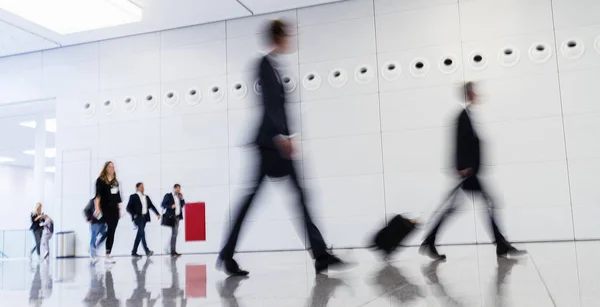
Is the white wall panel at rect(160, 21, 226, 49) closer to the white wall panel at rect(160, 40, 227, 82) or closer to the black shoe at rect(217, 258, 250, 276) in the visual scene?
the white wall panel at rect(160, 40, 227, 82)

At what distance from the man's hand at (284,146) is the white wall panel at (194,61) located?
7.32 m

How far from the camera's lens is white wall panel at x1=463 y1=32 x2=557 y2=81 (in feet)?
31.3

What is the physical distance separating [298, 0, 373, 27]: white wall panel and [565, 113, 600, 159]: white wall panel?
411 centimetres

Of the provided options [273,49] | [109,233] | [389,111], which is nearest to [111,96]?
[109,233]

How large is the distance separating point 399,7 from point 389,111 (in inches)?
78.7

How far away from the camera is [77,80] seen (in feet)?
41.2

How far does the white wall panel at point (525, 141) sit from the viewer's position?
934cm

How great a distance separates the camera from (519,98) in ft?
31.4

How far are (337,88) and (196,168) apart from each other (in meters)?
3.33

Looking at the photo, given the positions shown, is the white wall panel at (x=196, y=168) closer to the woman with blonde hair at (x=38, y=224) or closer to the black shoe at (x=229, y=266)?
the woman with blonde hair at (x=38, y=224)

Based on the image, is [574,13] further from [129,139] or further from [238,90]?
[129,139]

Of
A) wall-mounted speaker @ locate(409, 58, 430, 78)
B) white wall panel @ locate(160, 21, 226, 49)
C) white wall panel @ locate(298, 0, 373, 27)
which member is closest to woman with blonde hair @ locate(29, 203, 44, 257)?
white wall panel @ locate(160, 21, 226, 49)

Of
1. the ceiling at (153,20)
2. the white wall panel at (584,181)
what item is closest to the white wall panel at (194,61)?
the ceiling at (153,20)

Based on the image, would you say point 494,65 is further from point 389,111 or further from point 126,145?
point 126,145
